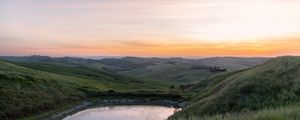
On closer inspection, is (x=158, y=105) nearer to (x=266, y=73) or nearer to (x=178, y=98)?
(x=178, y=98)

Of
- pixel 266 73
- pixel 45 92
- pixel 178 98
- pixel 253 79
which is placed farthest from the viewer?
pixel 178 98

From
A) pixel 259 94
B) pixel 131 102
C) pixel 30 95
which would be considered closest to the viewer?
pixel 259 94

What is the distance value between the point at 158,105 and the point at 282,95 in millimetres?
41289

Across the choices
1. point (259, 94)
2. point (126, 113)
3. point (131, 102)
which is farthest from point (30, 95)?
point (259, 94)

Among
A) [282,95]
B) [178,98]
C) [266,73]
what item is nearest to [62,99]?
[178,98]

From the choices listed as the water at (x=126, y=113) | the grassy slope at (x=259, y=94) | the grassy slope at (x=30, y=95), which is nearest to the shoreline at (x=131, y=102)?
the grassy slope at (x=30, y=95)

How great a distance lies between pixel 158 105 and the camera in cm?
6944

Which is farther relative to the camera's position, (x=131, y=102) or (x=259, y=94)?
(x=131, y=102)

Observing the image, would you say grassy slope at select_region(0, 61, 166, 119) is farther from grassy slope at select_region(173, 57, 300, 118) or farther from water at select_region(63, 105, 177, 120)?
grassy slope at select_region(173, 57, 300, 118)

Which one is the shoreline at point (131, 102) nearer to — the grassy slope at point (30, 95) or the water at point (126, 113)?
the grassy slope at point (30, 95)

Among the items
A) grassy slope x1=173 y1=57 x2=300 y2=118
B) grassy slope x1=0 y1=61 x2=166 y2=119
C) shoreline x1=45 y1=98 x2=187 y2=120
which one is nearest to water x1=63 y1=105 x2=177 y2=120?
shoreline x1=45 y1=98 x2=187 y2=120

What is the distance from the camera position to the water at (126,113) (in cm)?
5338

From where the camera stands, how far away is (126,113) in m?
57.6

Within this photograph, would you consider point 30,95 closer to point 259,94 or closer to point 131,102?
point 131,102
